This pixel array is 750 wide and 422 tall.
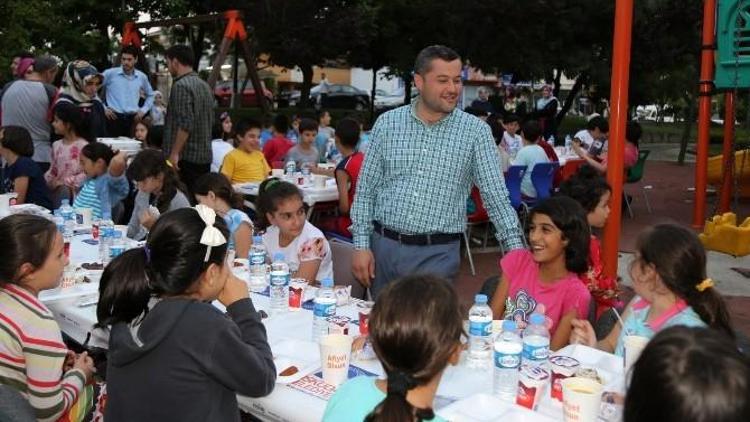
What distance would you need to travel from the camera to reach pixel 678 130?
1328 inches

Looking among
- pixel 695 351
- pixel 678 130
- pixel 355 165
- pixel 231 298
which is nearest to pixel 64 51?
pixel 355 165

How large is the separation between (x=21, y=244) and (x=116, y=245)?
187 cm

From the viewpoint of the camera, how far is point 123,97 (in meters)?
10.3

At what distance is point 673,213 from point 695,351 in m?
11.1

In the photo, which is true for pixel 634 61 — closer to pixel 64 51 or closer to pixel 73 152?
pixel 64 51

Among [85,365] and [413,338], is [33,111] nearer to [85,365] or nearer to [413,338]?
[85,365]

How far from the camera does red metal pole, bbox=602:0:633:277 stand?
17.5ft

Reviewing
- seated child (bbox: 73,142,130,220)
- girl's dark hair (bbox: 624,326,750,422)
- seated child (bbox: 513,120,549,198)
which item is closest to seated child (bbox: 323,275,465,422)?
girl's dark hair (bbox: 624,326,750,422)

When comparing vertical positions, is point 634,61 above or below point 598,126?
above

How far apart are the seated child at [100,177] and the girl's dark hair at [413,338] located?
461cm

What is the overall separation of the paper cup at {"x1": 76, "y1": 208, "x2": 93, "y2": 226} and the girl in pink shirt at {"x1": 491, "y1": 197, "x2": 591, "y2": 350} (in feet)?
11.2

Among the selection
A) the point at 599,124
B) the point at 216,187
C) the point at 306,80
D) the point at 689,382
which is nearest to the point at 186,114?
the point at 216,187

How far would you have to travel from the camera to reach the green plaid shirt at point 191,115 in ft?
22.7

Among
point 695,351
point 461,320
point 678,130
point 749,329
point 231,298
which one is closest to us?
point 695,351
